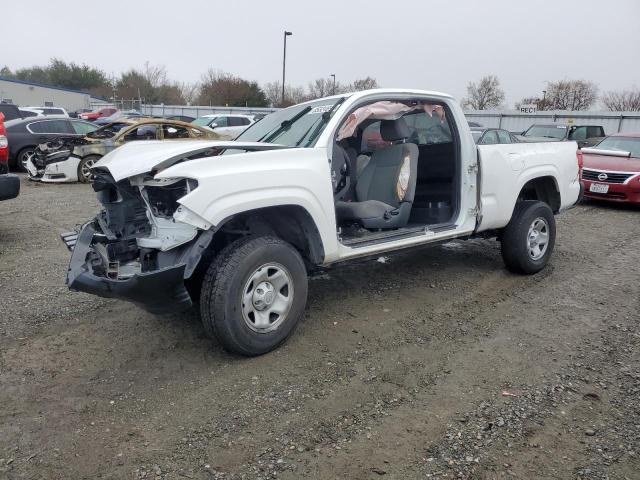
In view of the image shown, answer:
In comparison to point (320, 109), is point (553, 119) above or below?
above

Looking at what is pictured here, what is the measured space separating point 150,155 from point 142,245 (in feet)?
2.00

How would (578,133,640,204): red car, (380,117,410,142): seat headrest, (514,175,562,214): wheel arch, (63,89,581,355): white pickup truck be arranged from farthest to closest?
(578,133,640,204): red car → (514,175,562,214): wheel arch → (380,117,410,142): seat headrest → (63,89,581,355): white pickup truck

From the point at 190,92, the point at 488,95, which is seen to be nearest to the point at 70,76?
the point at 190,92

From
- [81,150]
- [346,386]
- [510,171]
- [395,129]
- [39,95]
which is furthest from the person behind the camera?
[39,95]

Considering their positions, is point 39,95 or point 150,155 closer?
point 150,155

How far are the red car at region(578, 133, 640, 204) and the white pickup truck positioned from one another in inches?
220

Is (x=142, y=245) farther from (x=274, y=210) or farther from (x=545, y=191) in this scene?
(x=545, y=191)

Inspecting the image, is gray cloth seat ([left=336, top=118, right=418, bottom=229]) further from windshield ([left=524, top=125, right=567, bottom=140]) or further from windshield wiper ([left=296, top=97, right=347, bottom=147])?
windshield ([left=524, top=125, right=567, bottom=140])

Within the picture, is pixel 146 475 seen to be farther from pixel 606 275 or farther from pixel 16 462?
pixel 606 275

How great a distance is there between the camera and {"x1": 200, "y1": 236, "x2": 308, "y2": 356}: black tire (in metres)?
3.20

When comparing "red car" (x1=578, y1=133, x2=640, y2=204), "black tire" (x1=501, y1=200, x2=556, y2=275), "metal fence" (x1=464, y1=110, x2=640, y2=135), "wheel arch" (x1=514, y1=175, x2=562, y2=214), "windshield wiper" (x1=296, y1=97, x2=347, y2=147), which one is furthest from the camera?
"metal fence" (x1=464, y1=110, x2=640, y2=135)

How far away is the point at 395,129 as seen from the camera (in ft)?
15.8

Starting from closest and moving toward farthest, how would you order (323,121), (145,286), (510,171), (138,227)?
1. (145,286)
2. (138,227)
3. (323,121)
4. (510,171)

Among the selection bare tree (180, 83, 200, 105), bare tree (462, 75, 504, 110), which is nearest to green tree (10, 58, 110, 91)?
bare tree (180, 83, 200, 105)
